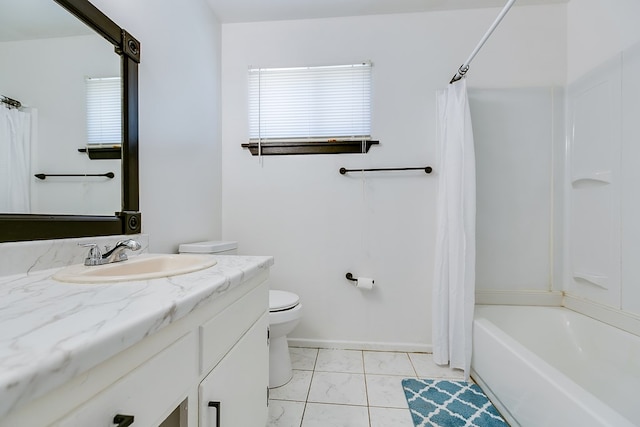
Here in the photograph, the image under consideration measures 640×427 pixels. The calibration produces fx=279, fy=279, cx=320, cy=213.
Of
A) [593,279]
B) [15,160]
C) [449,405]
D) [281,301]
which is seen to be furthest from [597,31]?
[15,160]

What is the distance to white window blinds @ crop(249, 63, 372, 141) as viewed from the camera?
2049 mm

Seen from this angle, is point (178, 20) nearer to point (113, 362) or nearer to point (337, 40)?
point (337, 40)

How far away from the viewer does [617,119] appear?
60.3 inches

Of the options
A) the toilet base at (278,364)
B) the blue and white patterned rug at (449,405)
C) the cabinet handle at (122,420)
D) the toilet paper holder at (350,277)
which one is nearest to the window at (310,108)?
the toilet paper holder at (350,277)

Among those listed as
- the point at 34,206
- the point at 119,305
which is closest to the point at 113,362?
the point at 119,305

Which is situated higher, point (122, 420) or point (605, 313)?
point (122, 420)

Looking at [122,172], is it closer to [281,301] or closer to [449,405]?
[281,301]

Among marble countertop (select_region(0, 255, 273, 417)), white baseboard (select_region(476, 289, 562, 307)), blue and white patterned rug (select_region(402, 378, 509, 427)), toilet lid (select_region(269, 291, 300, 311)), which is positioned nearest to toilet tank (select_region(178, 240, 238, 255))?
toilet lid (select_region(269, 291, 300, 311))

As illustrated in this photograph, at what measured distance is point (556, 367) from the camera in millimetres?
1552

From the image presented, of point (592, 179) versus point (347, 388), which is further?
point (592, 179)

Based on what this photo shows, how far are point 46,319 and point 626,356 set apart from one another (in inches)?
88.2

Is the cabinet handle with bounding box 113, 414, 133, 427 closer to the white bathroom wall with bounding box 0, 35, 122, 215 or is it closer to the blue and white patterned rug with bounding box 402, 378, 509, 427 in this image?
the white bathroom wall with bounding box 0, 35, 122, 215

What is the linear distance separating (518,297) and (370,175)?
4.37ft

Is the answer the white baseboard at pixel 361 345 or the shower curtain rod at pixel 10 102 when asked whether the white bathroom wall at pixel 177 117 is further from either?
the white baseboard at pixel 361 345
